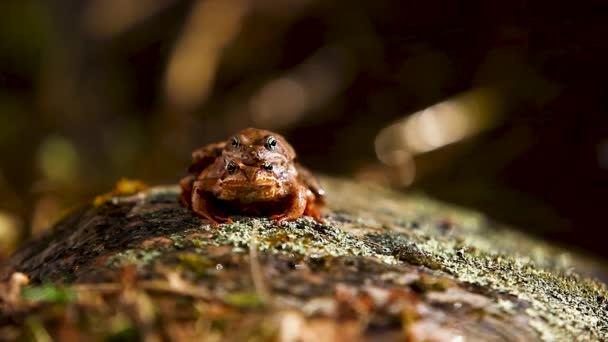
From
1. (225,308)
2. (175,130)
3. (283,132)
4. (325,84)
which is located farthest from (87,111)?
(225,308)

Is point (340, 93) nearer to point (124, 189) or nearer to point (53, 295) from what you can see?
point (124, 189)

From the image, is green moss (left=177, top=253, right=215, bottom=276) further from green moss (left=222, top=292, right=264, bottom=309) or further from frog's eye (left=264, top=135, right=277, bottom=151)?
frog's eye (left=264, top=135, right=277, bottom=151)

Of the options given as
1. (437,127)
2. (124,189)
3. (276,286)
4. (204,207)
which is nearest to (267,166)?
(204,207)

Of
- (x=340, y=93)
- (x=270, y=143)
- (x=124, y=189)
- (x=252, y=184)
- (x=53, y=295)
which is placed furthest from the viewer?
(x=340, y=93)

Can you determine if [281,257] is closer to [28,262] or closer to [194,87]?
[28,262]

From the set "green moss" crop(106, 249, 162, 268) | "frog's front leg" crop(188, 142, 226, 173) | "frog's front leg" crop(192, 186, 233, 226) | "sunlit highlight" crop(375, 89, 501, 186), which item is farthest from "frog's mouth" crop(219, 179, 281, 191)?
"sunlit highlight" crop(375, 89, 501, 186)

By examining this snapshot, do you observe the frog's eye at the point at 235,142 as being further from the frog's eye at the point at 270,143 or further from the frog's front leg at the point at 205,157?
the frog's front leg at the point at 205,157
